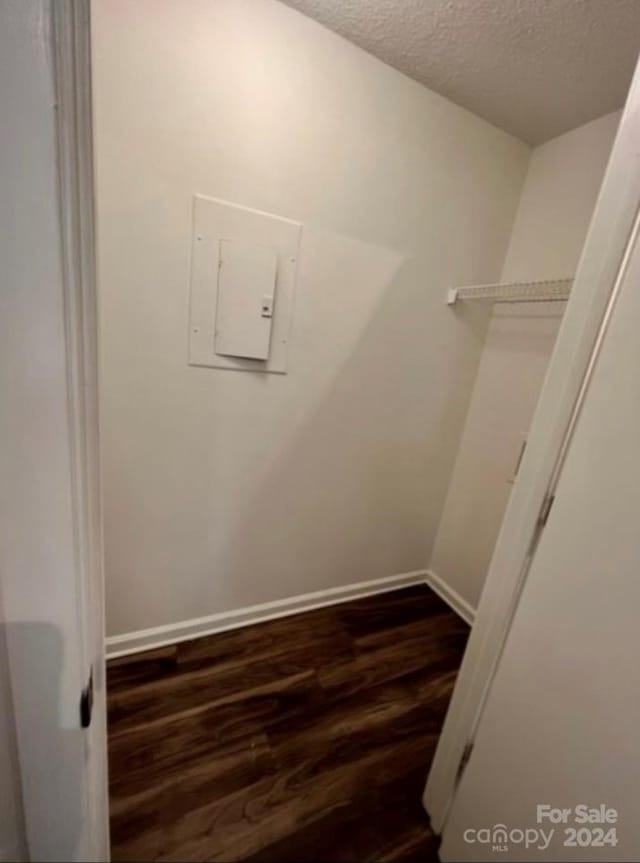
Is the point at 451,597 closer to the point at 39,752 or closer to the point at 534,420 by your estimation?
the point at 534,420

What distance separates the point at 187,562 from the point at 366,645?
97 cm

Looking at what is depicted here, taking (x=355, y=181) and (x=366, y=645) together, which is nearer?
(x=355, y=181)

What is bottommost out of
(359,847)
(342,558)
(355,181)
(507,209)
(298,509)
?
(359,847)

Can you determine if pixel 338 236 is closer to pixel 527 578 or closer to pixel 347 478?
pixel 347 478

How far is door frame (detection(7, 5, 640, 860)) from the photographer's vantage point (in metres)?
0.32

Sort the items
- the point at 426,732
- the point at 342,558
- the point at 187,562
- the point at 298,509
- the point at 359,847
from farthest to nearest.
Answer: the point at 342,558, the point at 298,509, the point at 187,562, the point at 426,732, the point at 359,847

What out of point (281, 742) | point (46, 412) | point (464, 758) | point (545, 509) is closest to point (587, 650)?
point (545, 509)

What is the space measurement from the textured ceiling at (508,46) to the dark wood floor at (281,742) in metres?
2.45

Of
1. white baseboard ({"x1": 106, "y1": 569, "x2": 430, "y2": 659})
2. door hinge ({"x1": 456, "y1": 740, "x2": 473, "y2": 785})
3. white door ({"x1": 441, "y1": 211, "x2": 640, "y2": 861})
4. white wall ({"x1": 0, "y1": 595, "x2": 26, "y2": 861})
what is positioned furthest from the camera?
white baseboard ({"x1": 106, "y1": 569, "x2": 430, "y2": 659})

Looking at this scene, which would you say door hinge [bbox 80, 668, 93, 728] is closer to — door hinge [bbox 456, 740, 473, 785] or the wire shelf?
door hinge [bbox 456, 740, 473, 785]

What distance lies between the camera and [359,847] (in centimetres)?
105

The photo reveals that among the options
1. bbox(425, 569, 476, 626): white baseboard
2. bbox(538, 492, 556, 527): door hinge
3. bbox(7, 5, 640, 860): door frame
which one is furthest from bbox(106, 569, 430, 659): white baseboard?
bbox(538, 492, 556, 527): door hinge

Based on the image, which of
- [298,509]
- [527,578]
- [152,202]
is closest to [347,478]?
[298,509]

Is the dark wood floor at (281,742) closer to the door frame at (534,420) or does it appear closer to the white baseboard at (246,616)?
the white baseboard at (246,616)
